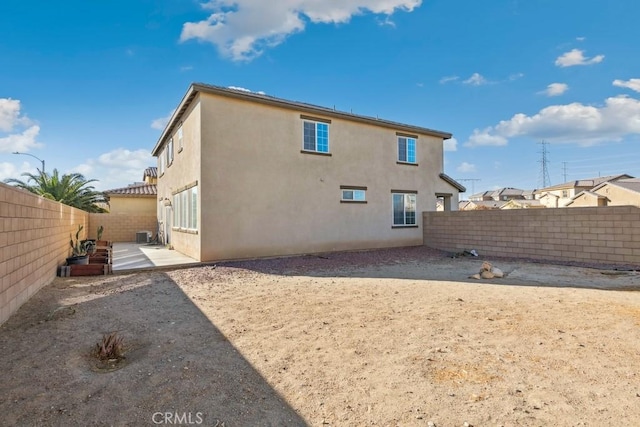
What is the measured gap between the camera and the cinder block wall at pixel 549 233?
10.3m

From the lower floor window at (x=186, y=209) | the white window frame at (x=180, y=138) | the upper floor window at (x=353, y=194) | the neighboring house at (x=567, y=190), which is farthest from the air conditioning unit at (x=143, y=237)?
the neighboring house at (x=567, y=190)

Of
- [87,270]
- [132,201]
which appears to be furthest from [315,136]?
[132,201]

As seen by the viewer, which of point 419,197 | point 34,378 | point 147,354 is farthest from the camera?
point 419,197

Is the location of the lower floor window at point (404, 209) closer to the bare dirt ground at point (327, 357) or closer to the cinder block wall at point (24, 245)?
the bare dirt ground at point (327, 357)

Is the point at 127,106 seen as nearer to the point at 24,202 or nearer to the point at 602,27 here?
the point at 24,202

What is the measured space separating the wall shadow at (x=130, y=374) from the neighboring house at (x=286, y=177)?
5.72m

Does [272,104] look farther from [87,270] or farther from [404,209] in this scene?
[404,209]

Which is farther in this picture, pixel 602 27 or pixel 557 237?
pixel 602 27

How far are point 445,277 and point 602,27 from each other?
12.5 meters

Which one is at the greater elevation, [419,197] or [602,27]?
[602,27]

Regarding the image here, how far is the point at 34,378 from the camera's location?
324 centimetres

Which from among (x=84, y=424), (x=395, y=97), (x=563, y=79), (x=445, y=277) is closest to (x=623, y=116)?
(x=563, y=79)

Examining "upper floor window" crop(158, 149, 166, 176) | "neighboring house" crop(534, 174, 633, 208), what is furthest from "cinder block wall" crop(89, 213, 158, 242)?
"neighboring house" crop(534, 174, 633, 208)

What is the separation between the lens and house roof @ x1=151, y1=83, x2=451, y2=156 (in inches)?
428
